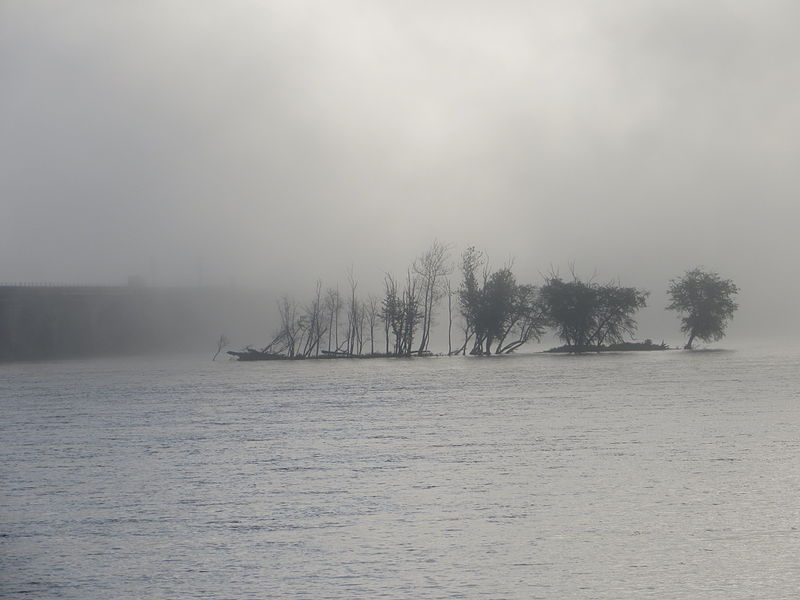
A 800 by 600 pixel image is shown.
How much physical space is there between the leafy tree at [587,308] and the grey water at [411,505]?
200 feet

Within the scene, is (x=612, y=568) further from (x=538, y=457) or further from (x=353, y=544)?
(x=538, y=457)

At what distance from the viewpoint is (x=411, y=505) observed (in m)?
15.0

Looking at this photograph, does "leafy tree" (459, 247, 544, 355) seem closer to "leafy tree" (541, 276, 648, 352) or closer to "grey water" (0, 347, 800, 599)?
"leafy tree" (541, 276, 648, 352)

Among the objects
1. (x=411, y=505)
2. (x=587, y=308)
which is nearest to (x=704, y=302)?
(x=587, y=308)

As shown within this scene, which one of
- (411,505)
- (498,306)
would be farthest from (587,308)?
(411,505)

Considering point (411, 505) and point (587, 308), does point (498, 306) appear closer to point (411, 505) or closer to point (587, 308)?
point (587, 308)

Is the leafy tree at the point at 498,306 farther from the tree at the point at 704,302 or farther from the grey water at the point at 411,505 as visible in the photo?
the grey water at the point at 411,505

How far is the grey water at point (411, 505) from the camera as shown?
10969 mm

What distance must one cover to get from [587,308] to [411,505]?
80.7m

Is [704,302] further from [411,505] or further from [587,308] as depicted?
[411,505]

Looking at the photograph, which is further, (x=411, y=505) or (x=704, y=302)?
(x=704, y=302)

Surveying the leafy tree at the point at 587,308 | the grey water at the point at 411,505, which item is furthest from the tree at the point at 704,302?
the grey water at the point at 411,505

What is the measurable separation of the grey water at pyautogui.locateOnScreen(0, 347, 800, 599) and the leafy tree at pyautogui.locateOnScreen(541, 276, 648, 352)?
2402 inches

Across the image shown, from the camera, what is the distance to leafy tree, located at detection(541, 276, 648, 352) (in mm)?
93000
